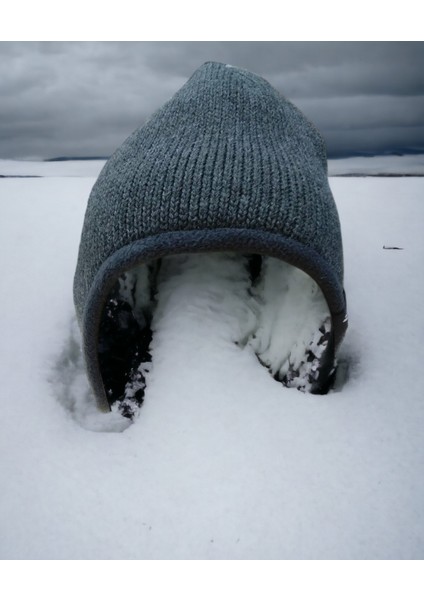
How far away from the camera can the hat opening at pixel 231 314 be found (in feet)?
3.27

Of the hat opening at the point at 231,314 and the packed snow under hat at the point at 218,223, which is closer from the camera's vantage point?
the packed snow under hat at the point at 218,223

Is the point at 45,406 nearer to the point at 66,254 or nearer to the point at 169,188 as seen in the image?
the point at 169,188

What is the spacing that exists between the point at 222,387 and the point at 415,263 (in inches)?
32.1

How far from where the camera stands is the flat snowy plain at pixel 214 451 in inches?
28.5

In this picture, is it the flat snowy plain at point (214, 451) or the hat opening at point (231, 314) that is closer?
the flat snowy plain at point (214, 451)

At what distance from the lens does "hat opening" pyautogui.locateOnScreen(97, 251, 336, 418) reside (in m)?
1.00

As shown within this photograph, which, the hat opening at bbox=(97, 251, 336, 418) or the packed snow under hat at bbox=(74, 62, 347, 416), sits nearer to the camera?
the packed snow under hat at bbox=(74, 62, 347, 416)

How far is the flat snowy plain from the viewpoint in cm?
73

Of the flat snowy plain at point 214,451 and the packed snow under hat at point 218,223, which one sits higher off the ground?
the packed snow under hat at point 218,223

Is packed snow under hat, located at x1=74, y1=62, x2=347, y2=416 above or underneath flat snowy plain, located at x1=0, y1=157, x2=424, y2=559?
above

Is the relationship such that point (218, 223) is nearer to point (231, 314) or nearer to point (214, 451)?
point (231, 314)

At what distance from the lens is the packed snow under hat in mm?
819

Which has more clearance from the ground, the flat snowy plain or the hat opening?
the hat opening

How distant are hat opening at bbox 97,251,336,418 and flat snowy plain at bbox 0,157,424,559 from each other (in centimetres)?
4
